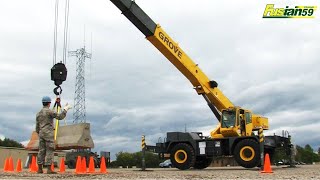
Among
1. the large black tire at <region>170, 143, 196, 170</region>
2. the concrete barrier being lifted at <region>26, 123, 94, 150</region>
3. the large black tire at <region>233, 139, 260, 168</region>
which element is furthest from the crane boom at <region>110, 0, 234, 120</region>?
A: the concrete barrier being lifted at <region>26, 123, 94, 150</region>

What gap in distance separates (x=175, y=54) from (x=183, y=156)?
4.86 metres

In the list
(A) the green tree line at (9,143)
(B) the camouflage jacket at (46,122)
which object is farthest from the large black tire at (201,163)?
(A) the green tree line at (9,143)

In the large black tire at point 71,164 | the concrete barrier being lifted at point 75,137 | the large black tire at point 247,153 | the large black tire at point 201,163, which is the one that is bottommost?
the large black tire at point 71,164

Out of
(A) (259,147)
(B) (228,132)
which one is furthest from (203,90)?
(A) (259,147)

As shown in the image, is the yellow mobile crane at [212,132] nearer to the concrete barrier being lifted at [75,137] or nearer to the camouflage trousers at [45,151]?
the concrete barrier being lifted at [75,137]

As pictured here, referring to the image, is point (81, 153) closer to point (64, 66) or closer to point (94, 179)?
point (64, 66)

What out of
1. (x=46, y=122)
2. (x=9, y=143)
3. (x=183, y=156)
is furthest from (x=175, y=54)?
(x=9, y=143)

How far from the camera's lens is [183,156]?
20625 millimetres

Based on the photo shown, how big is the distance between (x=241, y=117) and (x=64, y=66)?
981 cm

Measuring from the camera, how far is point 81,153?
2877 cm

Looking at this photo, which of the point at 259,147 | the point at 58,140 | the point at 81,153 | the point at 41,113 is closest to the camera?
the point at 41,113

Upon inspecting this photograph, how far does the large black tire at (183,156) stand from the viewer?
20391 mm

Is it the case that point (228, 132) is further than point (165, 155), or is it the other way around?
point (165, 155)

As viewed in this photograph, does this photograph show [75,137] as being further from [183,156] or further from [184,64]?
[184,64]
